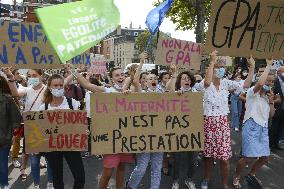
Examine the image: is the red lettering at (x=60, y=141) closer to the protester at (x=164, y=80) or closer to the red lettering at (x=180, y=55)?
the red lettering at (x=180, y=55)

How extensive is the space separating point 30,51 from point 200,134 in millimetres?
2637

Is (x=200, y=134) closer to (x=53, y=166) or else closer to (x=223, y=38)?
(x=223, y=38)

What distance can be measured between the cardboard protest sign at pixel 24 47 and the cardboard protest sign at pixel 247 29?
90.4 inches

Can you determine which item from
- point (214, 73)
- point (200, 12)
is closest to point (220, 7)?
point (214, 73)

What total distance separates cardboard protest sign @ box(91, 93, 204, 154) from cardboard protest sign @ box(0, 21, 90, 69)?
123 cm

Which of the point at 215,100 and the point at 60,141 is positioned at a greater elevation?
the point at 215,100

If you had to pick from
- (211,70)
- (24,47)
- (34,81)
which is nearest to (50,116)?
(34,81)

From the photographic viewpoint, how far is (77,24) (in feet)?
16.9

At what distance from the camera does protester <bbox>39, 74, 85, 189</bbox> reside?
529 centimetres

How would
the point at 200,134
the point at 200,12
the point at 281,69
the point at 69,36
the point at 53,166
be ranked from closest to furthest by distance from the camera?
the point at 69,36, the point at 53,166, the point at 200,134, the point at 281,69, the point at 200,12

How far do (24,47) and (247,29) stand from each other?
121 inches

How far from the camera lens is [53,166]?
5.34 m

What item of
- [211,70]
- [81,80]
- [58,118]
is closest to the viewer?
[81,80]

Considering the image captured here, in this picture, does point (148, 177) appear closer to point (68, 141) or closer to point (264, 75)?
point (68, 141)
